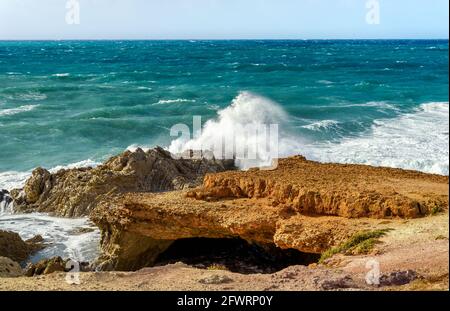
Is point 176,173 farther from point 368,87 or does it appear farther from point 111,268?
point 368,87

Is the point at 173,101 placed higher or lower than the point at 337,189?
lower

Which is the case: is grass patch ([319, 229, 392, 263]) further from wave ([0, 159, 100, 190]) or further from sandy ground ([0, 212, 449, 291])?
wave ([0, 159, 100, 190])

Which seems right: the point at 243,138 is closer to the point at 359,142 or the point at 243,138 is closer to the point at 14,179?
the point at 359,142

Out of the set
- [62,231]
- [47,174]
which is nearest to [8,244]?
[62,231]

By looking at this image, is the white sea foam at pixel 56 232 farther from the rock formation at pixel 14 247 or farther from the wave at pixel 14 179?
the wave at pixel 14 179

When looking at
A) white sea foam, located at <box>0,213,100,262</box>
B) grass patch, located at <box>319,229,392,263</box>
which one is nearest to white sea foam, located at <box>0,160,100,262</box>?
white sea foam, located at <box>0,213,100,262</box>

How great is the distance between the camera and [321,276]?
8.62m

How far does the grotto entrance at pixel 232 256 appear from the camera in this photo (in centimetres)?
1262

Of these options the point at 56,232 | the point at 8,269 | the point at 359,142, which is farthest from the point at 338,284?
the point at 359,142

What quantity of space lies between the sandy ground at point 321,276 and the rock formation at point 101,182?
838 cm

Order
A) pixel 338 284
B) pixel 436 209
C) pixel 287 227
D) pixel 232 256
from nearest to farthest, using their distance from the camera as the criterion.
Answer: pixel 338 284 < pixel 436 209 < pixel 287 227 < pixel 232 256

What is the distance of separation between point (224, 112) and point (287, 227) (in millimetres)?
26186

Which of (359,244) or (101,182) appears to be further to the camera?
(101,182)
